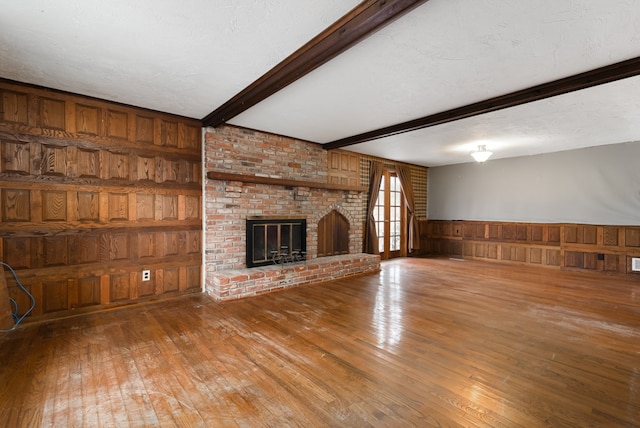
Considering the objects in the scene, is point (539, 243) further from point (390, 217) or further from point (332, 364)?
point (332, 364)

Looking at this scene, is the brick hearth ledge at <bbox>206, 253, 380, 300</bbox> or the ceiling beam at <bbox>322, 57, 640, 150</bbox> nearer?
the ceiling beam at <bbox>322, 57, 640, 150</bbox>

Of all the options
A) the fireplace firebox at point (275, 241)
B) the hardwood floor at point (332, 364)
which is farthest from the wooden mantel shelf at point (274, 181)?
the hardwood floor at point (332, 364)

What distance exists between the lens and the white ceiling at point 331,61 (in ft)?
6.25

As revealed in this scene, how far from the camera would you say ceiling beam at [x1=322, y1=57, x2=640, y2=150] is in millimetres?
2545

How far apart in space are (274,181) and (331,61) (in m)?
2.43

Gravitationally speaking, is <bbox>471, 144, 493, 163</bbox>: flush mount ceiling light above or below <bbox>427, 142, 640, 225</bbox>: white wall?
above

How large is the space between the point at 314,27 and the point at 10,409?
10.2 ft

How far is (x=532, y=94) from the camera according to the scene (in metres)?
3.06

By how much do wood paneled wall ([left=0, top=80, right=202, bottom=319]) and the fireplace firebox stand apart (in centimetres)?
76

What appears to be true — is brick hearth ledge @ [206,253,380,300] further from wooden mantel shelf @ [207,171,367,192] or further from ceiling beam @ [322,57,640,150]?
ceiling beam @ [322,57,640,150]

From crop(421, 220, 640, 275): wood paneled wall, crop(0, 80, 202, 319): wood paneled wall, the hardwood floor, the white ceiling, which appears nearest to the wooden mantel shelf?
crop(0, 80, 202, 319): wood paneled wall

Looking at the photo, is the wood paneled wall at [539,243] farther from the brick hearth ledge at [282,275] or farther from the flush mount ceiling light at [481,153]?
the brick hearth ledge at [282,275]

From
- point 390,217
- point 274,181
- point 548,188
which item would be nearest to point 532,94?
point 274,181

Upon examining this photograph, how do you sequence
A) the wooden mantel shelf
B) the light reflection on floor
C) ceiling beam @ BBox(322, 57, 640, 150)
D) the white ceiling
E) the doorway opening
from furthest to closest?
the doorway opening, the wooden mantel shelf, the light reflection on floor, ceiling beam @ BBox(322, 57, 640, 150), the white ceiling
